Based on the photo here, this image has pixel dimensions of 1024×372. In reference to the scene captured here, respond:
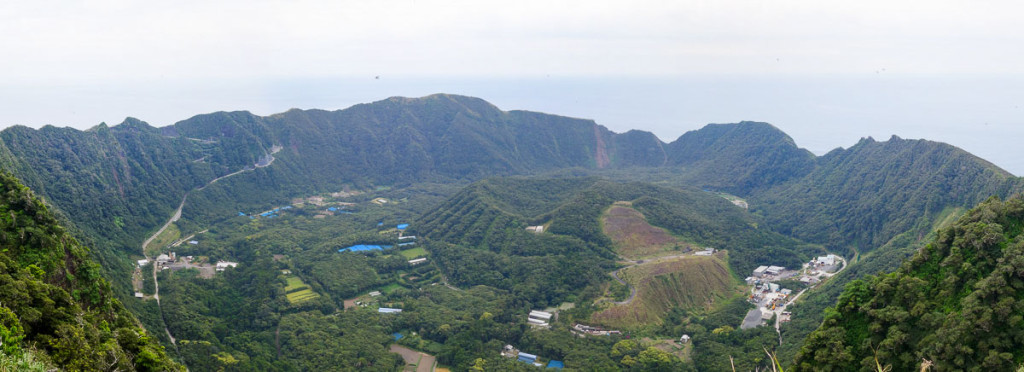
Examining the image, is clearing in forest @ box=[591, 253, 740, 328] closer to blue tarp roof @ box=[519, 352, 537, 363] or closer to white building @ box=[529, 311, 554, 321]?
white building @ box=[529, 311, 554, 321]

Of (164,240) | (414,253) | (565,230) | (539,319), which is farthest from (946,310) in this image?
(164,240)

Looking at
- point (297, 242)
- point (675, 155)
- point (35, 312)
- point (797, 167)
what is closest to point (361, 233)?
point (297, 242)

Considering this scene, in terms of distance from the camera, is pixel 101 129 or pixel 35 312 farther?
pixel 101 129

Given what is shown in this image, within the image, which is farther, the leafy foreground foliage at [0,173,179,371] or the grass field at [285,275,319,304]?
the grass field at [285,275,319,304]

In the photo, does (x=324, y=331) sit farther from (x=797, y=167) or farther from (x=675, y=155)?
(x=675, y=155)

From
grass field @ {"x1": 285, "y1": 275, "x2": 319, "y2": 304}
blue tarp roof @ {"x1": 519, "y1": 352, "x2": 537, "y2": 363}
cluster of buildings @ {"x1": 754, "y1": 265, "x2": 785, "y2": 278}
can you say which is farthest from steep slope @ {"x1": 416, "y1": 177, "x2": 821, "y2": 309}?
grass field @ {"x1": 285, "y1": 275, "x2": 319, "y2": 304}

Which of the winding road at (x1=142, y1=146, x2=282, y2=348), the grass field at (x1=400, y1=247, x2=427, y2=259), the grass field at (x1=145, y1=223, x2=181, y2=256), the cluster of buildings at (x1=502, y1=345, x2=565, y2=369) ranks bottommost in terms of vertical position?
the grass field at (x1=400, y1=247, x2=427, y2=259)
